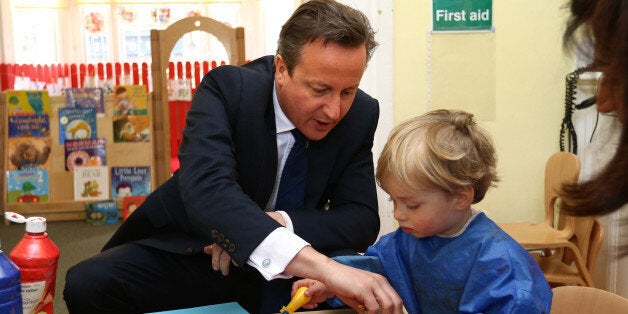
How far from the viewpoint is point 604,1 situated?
0.78 meters

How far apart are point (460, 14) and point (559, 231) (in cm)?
96

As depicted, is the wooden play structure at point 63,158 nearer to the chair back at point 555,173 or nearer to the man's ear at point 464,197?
the chair back at point 555,173

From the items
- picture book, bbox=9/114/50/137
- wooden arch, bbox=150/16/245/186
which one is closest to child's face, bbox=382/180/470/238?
wooden arch, bbox=150/16/245/186

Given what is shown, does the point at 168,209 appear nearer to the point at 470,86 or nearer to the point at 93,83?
the point at 470,86

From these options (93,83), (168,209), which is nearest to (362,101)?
(168,209)

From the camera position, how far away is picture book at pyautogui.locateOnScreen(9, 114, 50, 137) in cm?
467

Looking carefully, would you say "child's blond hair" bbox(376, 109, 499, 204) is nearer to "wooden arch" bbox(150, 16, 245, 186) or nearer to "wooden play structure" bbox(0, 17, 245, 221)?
"wooden arch" bbox(150, 16, 245, 186)

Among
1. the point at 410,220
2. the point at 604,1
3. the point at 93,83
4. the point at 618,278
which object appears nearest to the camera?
the point at 604,1

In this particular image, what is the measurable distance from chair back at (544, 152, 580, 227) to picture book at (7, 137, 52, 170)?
346 centimetres

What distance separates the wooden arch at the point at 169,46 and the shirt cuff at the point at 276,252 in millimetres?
2811

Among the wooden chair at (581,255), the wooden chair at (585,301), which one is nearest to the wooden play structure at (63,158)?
the wooden chair at (581,255)

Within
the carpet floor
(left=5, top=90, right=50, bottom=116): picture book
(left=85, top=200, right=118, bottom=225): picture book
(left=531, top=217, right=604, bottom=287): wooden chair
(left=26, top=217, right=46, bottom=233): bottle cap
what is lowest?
the carpet floor

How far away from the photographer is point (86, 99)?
15.6 feet

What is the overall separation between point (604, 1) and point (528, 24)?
2169mm
